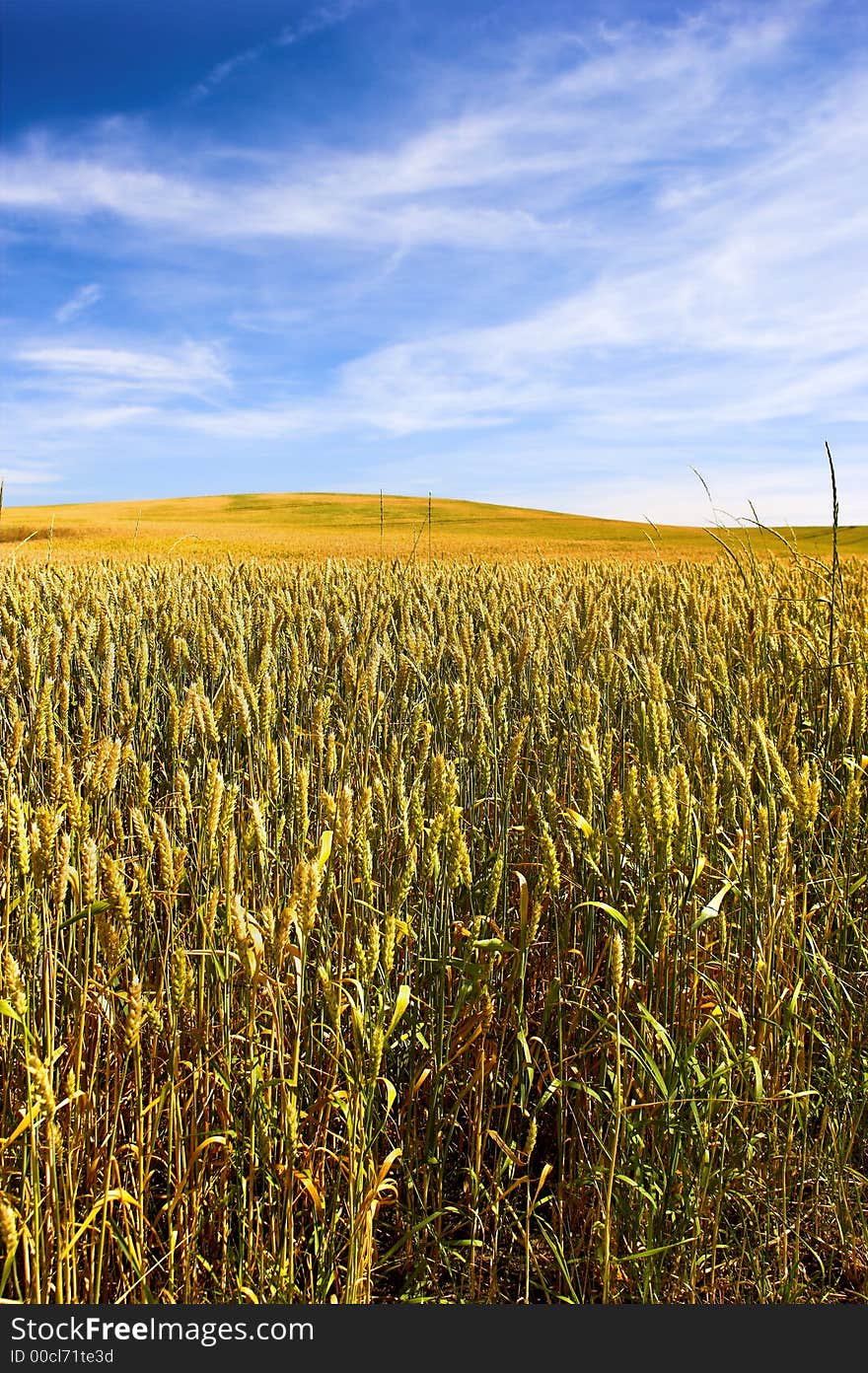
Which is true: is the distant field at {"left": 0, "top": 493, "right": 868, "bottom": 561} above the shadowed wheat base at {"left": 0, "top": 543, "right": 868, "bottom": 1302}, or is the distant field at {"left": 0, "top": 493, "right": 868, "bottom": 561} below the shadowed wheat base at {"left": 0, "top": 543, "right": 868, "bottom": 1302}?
above

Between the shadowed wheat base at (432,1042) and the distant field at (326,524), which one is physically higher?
the distant field at (326,524)

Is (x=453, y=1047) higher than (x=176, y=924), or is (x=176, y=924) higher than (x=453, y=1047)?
(x=176, y=924)

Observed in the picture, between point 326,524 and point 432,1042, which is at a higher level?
point 326,524

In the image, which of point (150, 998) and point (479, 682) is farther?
point (479, 682)

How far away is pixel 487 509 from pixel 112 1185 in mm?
40362

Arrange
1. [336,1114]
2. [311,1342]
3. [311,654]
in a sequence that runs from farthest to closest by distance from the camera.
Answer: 1. [311,654]
2. [336,1114]
3. [311,1342]

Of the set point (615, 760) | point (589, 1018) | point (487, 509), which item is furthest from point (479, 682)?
point (487, 509)

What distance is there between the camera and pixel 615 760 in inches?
101

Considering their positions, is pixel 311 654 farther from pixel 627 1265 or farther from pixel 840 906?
pixel 627 1265

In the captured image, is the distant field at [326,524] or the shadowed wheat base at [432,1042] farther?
the distant field at [326,524]

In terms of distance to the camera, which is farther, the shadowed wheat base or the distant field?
the distant field

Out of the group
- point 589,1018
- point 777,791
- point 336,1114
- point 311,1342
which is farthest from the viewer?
point 777,791

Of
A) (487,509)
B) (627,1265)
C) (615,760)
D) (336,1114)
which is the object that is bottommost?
(627,1265)

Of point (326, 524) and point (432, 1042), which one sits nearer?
point (432, 1042)
